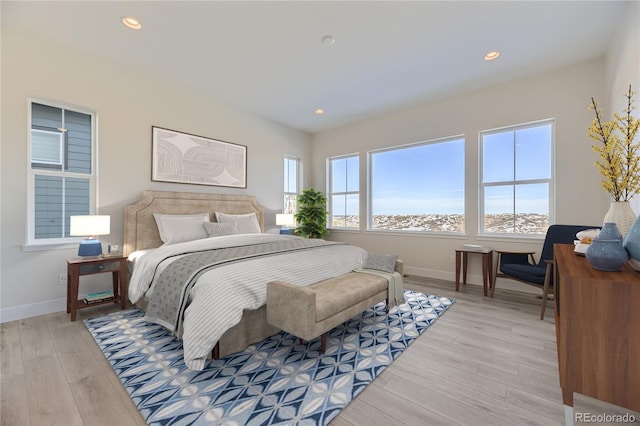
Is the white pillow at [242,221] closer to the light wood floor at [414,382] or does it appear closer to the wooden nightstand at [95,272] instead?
the wooden nightstand at [95,272]

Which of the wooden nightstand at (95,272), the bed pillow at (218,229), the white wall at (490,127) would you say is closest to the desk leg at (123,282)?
the wooden nightstand at (95,272)

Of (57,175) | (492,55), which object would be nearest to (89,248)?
(57,175)

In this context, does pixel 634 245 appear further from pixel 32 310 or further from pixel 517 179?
pixel 32 310

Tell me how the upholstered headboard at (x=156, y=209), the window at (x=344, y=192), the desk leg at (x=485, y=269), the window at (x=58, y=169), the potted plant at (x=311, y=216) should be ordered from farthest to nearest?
the window at (x=344, y=192) → the potted plant at (x=311, y=216) → the desk leg at (x=485, y=269) → the upholstered headboard at (x=156, y=209) → the window at (x=58, y=169)

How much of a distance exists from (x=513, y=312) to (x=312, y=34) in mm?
3669

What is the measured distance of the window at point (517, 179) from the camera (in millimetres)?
3564

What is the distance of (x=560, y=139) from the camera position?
11.1ft

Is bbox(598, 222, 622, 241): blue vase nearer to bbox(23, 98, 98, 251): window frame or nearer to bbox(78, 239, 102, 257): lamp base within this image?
bbox(78, 239, 102, 257): lamp base

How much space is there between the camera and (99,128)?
3182 millimetres

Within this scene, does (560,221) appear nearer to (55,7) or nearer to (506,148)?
(506,148)

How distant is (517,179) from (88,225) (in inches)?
209

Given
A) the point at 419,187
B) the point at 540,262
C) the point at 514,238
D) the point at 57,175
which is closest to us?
the point at 57,175

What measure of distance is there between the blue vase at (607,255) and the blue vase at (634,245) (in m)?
0.03

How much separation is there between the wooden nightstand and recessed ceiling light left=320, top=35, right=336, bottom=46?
10.5 ft
